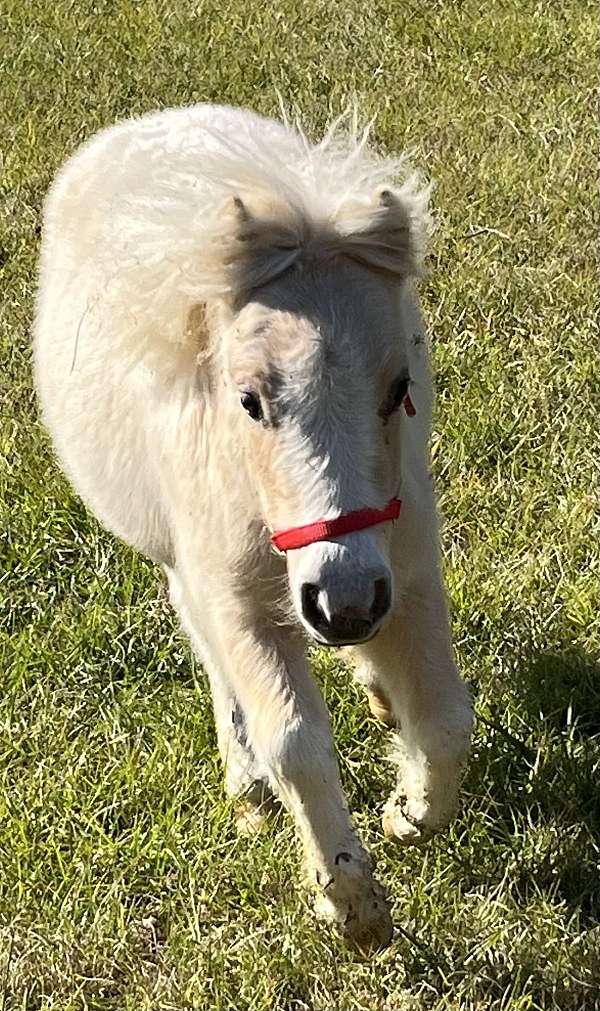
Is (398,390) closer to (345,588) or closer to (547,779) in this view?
(345,588)

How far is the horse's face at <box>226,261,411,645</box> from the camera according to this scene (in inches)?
87.1

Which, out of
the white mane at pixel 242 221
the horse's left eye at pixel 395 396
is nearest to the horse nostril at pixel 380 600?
the horse's left eye at pixel 395 396

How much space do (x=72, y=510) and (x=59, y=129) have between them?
10.5 feet

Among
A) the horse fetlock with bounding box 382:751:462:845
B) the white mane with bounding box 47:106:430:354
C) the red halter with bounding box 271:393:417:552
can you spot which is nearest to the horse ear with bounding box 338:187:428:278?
the white mane with bounding box 47:106:430:354

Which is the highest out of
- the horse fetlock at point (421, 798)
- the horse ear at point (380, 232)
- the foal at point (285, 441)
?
the horse ear at point (380, 232)

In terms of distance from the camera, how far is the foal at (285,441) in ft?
7.41

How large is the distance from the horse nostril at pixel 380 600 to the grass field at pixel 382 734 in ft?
3.34

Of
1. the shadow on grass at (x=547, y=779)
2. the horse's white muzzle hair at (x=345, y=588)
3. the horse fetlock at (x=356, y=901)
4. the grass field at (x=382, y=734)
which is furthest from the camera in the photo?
the shadow on grass at (x=547, y=779)

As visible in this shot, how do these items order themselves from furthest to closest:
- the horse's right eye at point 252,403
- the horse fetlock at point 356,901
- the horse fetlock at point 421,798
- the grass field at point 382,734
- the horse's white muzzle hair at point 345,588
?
the grass field at point 382,734
the horse fetlock at point 421,798
the horse fetlock at point 356,901
the horse's right eye at point 252,403
the horse's white muzzle hair at point 345,588

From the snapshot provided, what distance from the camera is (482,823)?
3113mm

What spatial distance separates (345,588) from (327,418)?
0.29m

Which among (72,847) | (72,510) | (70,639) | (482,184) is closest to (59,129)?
(482,184)

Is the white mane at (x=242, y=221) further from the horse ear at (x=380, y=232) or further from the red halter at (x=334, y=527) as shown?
the red halter at (x=334, y=527)

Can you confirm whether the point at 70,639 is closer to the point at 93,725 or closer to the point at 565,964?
the point at 93,725
